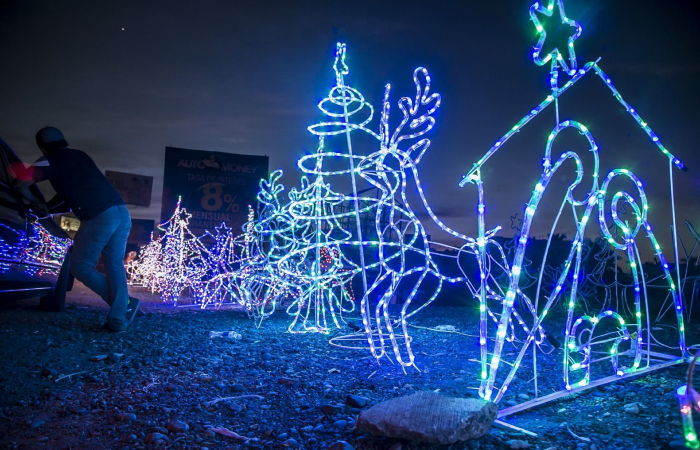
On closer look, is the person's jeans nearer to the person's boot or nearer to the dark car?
the person's boot

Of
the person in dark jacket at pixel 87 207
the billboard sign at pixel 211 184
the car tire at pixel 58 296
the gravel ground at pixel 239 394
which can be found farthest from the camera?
the billboard sign at pixel 211 184

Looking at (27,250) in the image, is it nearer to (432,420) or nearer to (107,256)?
(107,256)

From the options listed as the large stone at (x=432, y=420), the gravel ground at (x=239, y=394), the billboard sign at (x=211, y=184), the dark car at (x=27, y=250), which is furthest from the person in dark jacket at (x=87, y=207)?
the billboard sign at (x=211, y=184)

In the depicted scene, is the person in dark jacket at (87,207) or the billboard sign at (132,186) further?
the billboard sign at (132,186)

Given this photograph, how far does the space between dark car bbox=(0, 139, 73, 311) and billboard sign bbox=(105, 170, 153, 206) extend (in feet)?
48.6

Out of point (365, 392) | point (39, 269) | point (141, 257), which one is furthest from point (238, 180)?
point (365, 392)

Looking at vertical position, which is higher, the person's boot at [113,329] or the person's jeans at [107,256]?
the person's jeans at [107,256]

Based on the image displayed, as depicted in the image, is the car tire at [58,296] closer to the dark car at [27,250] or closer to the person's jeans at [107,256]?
the dark car at [27,250]

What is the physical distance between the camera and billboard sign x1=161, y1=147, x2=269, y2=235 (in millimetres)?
15250

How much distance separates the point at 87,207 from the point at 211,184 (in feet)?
39.7

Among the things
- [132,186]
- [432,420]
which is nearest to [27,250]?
[432,420]

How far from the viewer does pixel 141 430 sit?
1938 millimetres

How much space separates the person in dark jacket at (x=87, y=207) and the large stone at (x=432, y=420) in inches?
125

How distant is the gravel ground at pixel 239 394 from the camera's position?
6.14 ft
